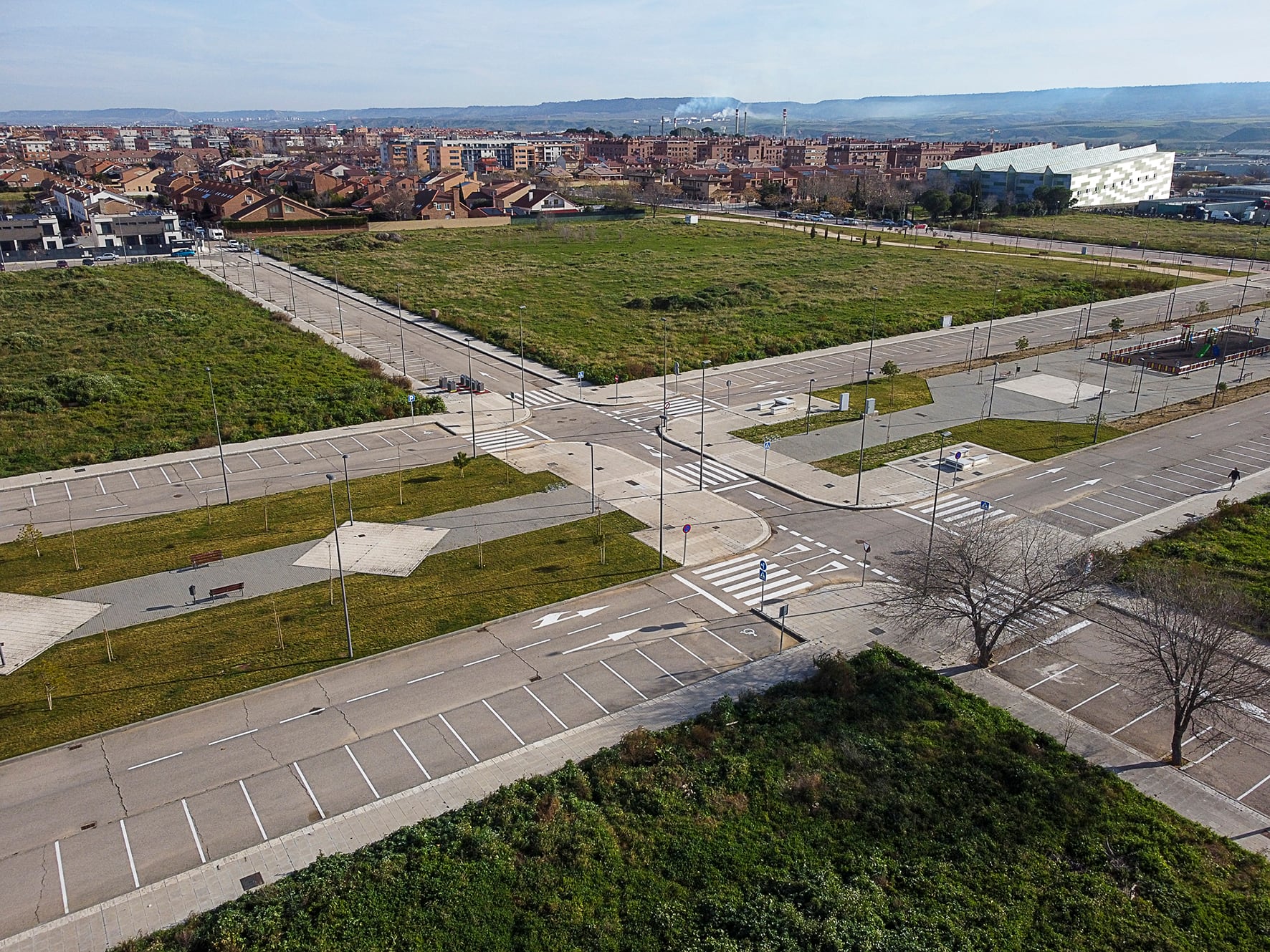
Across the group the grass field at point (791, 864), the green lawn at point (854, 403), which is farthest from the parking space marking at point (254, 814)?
the green lawn at point (854, 403)

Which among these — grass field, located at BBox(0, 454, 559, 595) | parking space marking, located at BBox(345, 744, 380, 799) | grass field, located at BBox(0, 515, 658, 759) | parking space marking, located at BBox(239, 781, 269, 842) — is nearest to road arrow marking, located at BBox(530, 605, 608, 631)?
grass field, located at BBox(0, 515, 658, 759)

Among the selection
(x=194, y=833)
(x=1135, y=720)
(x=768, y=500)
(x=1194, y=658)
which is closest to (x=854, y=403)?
(x=768, y=500)

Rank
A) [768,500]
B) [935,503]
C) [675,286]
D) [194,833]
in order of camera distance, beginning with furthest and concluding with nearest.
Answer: [675,286] < [768,500] < [935,503] < [194,833]

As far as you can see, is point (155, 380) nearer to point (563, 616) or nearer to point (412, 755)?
point (563, 616)

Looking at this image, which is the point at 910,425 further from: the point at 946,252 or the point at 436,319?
the point at 946,252

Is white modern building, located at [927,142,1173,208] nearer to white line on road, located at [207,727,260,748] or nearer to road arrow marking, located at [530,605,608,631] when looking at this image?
road arrow marking, located at [530,605,608,631]

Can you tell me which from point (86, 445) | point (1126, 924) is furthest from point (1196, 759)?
point (86, 445)

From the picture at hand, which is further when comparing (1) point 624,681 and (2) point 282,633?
(2) point 282,633
